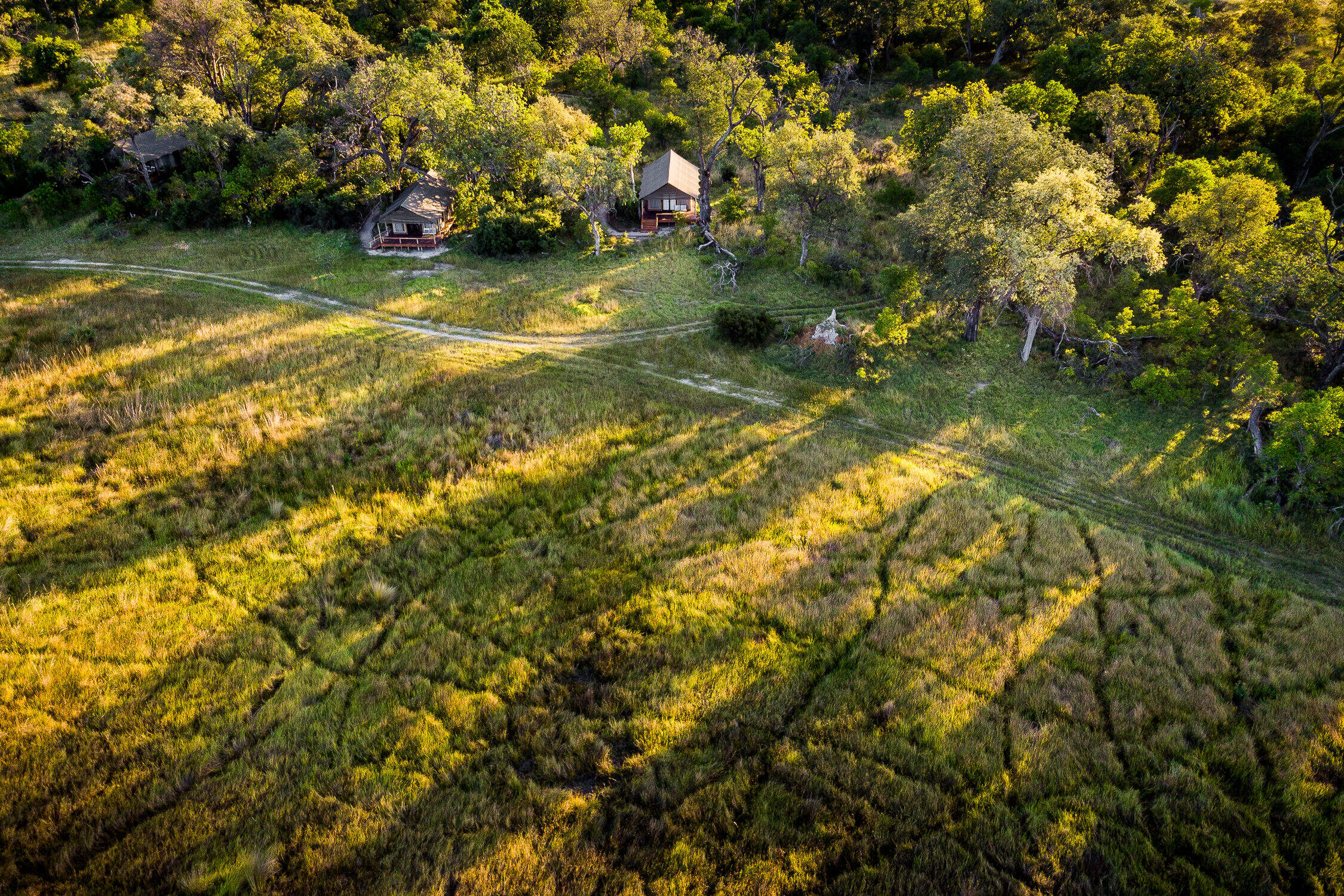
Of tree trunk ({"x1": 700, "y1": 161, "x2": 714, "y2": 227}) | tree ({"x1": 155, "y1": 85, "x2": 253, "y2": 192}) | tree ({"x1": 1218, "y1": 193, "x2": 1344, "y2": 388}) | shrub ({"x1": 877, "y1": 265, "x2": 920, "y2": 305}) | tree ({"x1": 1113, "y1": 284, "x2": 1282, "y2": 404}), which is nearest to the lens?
tree ({"x1": 1218, "y1": 193, "x2": 1344, "y2": 388})

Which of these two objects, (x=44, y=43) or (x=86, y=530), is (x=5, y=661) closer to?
(x=86, y=530)

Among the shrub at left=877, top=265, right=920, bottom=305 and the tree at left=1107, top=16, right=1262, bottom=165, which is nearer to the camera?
the shrub at left=877, top=265, right=920, bottom=305

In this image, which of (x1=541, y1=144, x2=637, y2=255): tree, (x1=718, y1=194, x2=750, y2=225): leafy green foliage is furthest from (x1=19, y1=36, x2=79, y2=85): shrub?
(x1=718, y1=194, x2=750, y2=225): leafy green foliage

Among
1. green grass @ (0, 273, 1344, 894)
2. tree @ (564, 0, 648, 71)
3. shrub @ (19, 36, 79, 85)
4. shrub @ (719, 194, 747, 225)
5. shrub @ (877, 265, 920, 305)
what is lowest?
green grass @ (0, 273, 1344, 894)

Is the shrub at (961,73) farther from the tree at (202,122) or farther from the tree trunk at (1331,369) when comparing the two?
the tree at (202,122)

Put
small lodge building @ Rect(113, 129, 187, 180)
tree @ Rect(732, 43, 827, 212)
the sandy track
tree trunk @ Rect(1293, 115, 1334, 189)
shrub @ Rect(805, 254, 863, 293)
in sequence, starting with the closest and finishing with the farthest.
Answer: the sandy track → shrub @ Rect(805, 254, 863, 293) → tree trunk @ Rect(1293, 115, 1334, 189) → tree @ Rect(732, 43, 827, 212) → small lodge building @ Rect(113, 129, 187, 180)

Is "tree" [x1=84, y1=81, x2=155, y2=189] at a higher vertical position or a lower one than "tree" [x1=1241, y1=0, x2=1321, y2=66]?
lower

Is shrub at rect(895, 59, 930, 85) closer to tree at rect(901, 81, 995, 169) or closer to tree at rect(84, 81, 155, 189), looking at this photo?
tree at rect(901, 81, 995, 169)
